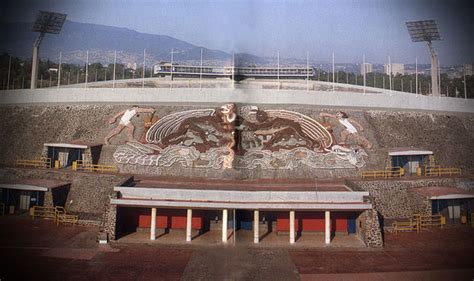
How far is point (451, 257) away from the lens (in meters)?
5.50

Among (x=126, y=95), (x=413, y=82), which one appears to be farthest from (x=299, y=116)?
(x=413, y=82)

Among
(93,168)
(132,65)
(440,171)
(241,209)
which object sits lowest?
(241,209)

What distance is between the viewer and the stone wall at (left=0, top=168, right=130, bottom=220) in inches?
319

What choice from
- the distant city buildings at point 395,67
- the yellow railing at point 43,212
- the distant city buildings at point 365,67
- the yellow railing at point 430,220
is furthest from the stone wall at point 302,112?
the distant city buildings at point 395,67

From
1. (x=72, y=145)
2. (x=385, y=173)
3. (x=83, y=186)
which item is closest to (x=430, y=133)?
(x=385, y=173)

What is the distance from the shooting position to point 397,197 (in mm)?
8039

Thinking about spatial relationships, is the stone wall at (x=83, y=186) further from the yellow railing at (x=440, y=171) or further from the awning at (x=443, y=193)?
the yellow railing at (x=440, y=171)

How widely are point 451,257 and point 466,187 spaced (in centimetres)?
328

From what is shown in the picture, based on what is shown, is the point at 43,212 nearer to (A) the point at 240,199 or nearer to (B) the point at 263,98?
(A) the point at 240,199

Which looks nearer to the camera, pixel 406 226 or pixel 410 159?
pixel 406 226

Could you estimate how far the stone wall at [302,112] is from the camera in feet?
29.0

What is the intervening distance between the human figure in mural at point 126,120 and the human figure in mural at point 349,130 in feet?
18.6

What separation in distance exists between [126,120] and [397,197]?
7.77 m

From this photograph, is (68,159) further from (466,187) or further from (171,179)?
(466,187)
